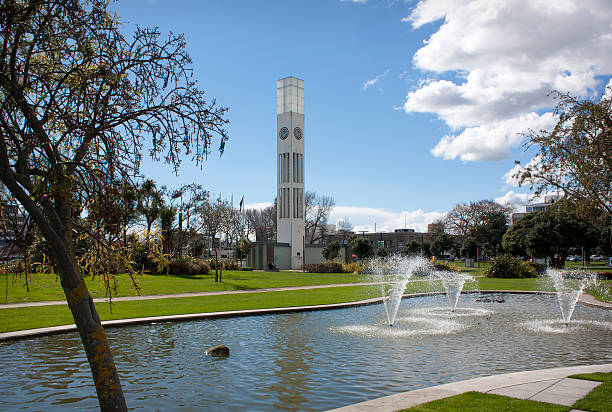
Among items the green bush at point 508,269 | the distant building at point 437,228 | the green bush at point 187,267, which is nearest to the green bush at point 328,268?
the green bush at point 187,267

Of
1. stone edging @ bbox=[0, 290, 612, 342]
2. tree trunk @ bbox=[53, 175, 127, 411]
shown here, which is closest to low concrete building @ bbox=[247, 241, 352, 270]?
stone edging @ bbox=[0, 290, 612, 342]

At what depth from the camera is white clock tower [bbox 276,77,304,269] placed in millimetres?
61500

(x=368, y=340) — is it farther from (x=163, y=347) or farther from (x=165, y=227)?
(x=165, y=227)

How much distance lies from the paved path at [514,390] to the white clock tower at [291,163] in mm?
54272

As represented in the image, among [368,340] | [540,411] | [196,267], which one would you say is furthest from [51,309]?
[196,267]

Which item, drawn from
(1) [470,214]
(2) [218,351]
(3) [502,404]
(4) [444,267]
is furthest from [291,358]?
(1) [470,214]

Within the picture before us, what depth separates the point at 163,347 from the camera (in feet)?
36.8

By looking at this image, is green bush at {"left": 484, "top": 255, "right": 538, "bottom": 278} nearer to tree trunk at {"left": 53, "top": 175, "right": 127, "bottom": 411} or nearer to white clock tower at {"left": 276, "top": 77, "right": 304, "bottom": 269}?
white clock tower at {"left": 276, "top": 77, "right": 304, "bottom": 269}

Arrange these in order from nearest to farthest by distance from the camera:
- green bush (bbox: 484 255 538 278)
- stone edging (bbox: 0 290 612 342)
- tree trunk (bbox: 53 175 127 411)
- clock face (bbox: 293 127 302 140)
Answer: tree trunk (bbox: 53 175 127 411) → stone edging (bbox: 0 290 612 342) → green bush (bbox: 484 255 538 278) → clock face (bbox: 293 127 302 140)

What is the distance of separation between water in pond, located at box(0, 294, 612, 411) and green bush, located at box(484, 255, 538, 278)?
23052mm

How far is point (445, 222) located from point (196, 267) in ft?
189

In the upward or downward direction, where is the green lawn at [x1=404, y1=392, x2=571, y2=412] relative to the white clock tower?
downward

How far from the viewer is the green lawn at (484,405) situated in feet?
19.8

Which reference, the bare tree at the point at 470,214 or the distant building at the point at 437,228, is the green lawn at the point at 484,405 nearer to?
the bare tree at the point at 470,214
